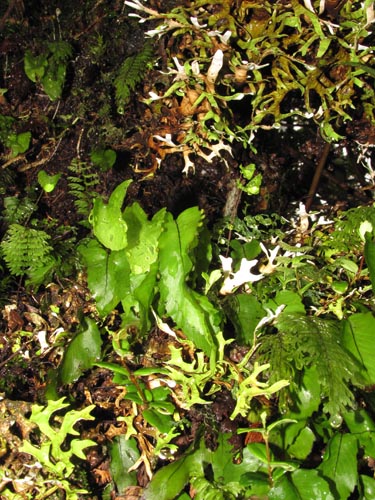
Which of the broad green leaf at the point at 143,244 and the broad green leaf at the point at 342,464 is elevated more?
the broad green leaf at the point at 143,244

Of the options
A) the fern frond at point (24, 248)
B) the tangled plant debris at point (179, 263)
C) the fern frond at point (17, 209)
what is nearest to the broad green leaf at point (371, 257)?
the tangled plant debris at point (179, 263)

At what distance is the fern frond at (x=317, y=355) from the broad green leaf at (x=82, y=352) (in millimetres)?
451

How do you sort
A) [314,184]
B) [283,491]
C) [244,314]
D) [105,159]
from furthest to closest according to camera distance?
1. [314,184]
2. [105,159]
3. [244,314]
4. [283,491]

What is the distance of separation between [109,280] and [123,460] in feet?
1.60

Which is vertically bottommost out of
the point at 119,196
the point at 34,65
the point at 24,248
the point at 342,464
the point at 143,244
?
the point at 342,464

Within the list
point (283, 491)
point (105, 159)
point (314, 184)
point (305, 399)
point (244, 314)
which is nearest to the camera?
point (283, 491)

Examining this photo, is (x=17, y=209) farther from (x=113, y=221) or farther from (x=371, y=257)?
(x=371, y=257)

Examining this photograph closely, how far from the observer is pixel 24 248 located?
1.39 m

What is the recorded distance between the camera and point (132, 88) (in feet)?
4.71

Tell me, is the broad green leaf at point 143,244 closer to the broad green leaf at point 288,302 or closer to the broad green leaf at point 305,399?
the broad green leaf at point 288,302

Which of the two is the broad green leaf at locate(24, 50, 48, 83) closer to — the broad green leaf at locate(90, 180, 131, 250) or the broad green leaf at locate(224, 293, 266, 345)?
the broad green leaf at locate(90, 180, 131, 250)

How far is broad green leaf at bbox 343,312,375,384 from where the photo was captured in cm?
121

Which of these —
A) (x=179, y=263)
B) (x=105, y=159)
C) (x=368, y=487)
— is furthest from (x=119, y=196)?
(x=368, y=487)

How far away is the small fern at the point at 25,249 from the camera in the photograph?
1.39 meters
